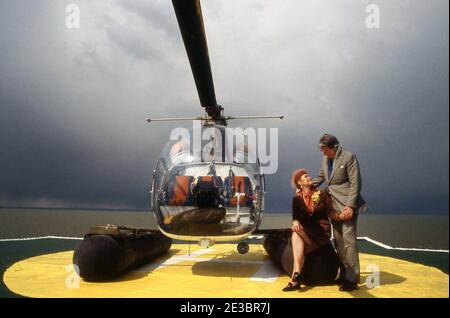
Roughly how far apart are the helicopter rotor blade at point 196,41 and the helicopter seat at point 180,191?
5.65 ft

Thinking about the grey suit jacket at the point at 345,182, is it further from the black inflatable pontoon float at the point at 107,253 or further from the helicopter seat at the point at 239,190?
the black inflatable pontoon float at the point at 107,253

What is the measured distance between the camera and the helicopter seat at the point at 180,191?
241 inches

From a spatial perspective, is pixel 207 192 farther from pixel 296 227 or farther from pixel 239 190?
pixel 296 227

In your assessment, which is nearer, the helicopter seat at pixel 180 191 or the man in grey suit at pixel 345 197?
the man in grey suit at pixel 345 197

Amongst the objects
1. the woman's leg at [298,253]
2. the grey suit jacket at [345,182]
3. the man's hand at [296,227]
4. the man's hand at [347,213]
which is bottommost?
the woman's leg at [298,253]

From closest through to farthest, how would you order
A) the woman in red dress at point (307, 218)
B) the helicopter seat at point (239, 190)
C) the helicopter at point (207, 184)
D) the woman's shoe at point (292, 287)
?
the woman's shoe at point (292, 287), the woman in red dress at point (307, 218), the helicopter at point (207, 184), the helicopter seat at point (239, 190)

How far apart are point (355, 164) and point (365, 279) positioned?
1994 millimetres

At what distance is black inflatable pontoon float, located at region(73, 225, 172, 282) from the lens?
15.9 feet

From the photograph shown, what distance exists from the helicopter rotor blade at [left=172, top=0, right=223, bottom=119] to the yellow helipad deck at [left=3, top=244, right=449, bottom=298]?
113 inches

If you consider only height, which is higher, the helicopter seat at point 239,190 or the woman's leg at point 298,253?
the helicopter seat at point 239,190

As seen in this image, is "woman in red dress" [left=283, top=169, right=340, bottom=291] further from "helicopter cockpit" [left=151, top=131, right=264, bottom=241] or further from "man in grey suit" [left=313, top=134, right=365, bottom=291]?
"helicopter cockpit" [left=151, top=131, right=264, bottom=241]

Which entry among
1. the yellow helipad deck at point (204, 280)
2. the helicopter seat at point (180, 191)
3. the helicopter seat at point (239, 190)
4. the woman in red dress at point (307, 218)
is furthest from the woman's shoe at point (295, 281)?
the helicopter seat at point (180, 191)
